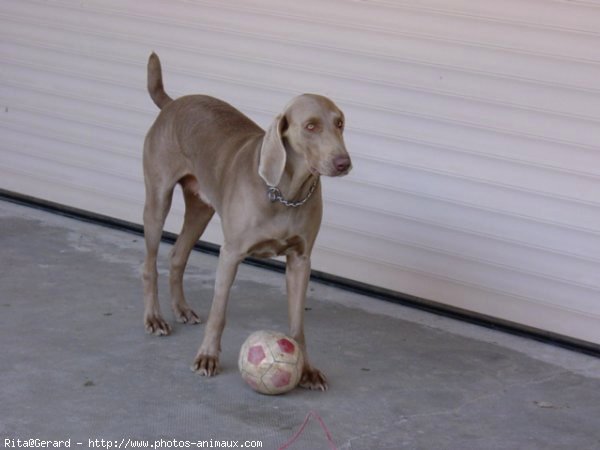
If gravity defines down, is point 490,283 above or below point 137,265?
above

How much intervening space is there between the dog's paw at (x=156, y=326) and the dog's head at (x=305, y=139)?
1204mm

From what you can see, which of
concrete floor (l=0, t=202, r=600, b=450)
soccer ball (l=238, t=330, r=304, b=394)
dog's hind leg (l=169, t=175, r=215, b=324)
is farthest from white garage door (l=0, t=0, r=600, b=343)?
soccer ball (l=238, t=330, r=304, b=394)

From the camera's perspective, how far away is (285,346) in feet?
15.2

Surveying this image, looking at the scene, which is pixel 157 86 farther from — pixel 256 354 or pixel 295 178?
pixel 256 354

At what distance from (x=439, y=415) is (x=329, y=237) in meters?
2.01

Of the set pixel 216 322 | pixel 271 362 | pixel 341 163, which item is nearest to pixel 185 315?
pixel 216 322

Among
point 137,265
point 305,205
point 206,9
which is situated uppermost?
point 206,9

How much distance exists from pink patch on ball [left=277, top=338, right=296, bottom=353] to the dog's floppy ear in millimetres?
659

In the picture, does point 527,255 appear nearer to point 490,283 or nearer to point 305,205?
point 490,283

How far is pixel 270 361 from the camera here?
464 centimetres

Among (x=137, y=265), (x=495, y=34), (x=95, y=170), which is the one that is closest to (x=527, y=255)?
(x=495, y=34)

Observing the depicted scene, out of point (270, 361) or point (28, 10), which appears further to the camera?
point (28, 10)

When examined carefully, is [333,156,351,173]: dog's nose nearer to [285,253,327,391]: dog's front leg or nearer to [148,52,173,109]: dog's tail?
[285,253,327,391]: dog's front leg

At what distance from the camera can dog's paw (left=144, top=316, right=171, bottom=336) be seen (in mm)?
5457
